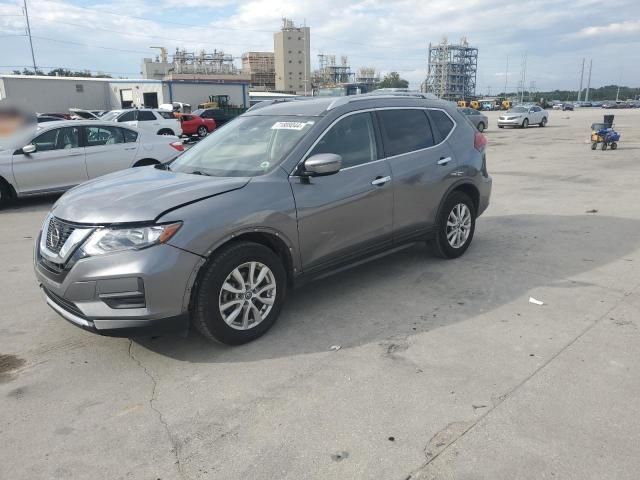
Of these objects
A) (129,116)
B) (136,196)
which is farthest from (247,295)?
(129,116)

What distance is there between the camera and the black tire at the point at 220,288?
3.50 m

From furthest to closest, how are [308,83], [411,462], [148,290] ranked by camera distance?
[308,83]
[148,290]
[411,462]

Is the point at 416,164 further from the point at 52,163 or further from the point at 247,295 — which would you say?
the point at 52,163

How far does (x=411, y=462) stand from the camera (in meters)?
2.58

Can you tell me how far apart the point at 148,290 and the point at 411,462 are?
6.22ft

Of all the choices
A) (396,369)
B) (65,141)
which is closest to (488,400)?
(396,369)

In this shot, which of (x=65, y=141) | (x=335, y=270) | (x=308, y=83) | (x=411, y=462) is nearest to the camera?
(x=411, y=462)

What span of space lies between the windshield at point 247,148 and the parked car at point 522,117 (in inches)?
1273

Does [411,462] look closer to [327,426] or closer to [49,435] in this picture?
[327,426]

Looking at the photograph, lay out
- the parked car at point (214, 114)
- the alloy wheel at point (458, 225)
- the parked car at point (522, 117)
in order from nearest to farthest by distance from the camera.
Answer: the alloy wheel at point (458, 225)
the parked car at point (214, 114)
the parked car at point (522, 117)

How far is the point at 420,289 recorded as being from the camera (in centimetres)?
492

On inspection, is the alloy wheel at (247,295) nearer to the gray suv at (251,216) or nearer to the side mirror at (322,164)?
the gray suv at (251,216)

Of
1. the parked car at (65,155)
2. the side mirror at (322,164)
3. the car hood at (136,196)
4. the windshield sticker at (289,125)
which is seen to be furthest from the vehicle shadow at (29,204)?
the side mirror at (322,164)

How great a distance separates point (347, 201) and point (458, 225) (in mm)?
1940
